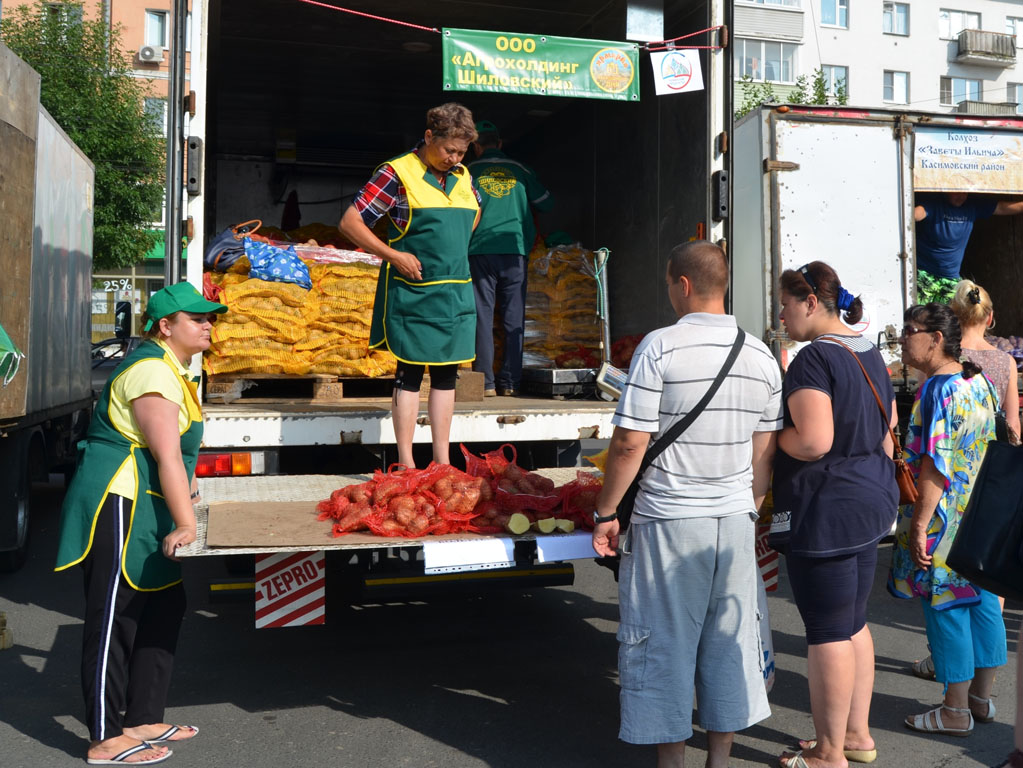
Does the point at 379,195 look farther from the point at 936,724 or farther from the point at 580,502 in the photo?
the point at 936,724

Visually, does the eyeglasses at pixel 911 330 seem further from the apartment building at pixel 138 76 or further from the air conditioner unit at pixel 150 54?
the air conditioner unit at pixel 150 54

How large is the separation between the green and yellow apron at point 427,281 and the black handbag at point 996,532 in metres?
2.61

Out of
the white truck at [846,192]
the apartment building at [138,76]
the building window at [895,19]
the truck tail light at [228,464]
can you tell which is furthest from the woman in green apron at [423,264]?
the building window at [895,19]

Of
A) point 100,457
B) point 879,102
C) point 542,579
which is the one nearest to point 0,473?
point 100,457

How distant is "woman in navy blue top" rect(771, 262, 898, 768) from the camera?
3.45 meters

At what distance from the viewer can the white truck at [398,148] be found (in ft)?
16.3

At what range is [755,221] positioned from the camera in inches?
300

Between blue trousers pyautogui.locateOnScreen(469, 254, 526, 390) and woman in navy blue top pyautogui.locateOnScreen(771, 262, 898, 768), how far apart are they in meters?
A: 3.31

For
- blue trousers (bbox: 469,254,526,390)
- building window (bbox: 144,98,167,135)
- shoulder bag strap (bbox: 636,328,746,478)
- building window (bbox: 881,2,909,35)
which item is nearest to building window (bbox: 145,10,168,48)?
building window (bbox: 144,98,167,135)

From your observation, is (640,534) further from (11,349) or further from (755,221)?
(755,221)

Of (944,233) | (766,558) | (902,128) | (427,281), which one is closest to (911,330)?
(766,558)

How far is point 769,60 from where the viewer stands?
39.7m

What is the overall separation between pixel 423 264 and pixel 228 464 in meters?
1.30

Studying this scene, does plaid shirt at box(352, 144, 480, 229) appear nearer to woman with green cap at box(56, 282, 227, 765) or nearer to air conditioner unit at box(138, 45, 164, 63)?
woman with green cap at box(56, 282, 227, 765)
